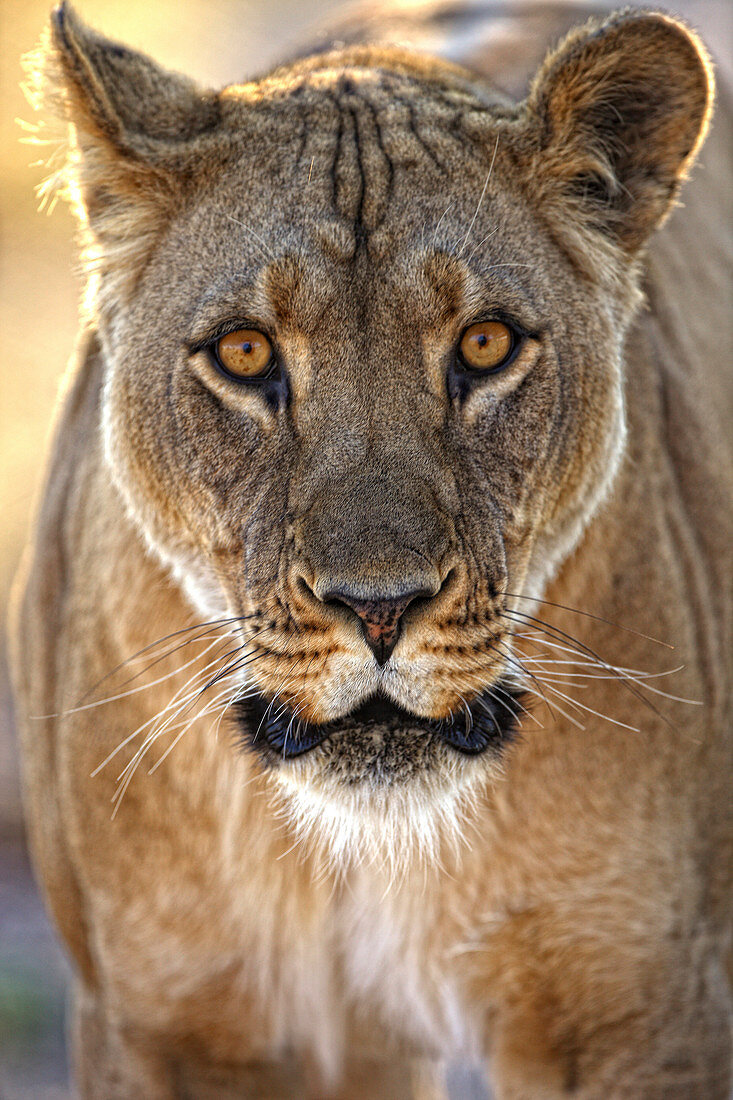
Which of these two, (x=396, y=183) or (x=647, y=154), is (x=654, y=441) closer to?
(x=647, y=154)

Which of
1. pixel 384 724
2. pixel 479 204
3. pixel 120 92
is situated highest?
pixel 120 92

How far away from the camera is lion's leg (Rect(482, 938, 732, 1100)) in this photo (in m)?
2.45

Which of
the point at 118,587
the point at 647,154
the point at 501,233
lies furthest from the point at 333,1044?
the point at 647,154

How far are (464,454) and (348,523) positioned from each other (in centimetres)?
26

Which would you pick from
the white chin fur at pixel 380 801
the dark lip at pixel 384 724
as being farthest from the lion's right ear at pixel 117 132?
the white chin fur at pixel 380 801

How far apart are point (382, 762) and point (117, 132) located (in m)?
1.04

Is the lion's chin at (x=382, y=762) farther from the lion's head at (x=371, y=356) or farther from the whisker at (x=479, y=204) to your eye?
the whisker at (x=479, y=204)

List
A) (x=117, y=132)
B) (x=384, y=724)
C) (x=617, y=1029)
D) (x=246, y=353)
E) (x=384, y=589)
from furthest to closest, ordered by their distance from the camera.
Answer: (x=617, y=1029) < (x=117, y=132) < (x=246, y=353) < (x=384, y=724) < (x=384, y=589)

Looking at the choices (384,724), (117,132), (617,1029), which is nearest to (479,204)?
(117,132)

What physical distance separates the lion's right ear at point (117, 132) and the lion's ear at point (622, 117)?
55cm

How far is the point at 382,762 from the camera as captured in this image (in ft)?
6.57

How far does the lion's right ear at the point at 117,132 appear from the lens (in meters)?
2.20

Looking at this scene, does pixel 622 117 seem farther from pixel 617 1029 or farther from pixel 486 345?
pixel 617 1029

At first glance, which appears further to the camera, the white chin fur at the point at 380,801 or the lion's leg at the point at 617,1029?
the lion's leg at the point at 617,1029
